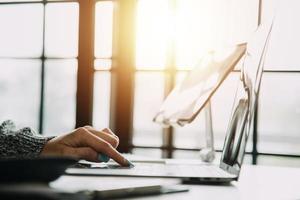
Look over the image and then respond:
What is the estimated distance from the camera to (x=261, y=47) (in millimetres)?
958

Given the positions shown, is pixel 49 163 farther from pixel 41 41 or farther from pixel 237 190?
pixel 41 41

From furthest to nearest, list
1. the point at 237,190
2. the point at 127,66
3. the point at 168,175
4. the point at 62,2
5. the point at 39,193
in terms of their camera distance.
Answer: the point at 62,2
the point at 127,66
the point at 168,175
the point at 237,190
the point at 39,193

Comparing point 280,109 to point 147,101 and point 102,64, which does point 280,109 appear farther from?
point 102,64

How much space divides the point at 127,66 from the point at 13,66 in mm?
680

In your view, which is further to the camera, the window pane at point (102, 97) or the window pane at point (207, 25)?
the window pane at point (102, 97)

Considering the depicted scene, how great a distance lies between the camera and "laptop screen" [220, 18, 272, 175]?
35.4 inches

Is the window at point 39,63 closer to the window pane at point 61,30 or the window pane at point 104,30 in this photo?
the window pane at point 61,30

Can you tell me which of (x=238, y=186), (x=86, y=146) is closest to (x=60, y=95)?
(x=86, y=146)

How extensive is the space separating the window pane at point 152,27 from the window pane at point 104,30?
0.15 metres

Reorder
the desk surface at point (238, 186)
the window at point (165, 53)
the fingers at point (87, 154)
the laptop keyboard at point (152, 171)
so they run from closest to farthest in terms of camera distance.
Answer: the desk surface at point (238, 186), the laptop keyboard at point (152, 171), the fingers at point (87, 154), the window at point (165, 53)

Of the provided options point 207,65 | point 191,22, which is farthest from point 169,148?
point 207,65

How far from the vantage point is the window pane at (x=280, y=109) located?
6.53 feet

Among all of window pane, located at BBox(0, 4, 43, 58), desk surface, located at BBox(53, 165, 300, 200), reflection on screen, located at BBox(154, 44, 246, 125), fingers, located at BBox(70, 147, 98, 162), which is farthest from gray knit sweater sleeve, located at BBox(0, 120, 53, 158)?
window pane, located at BBox(0, 4, 43, 58)

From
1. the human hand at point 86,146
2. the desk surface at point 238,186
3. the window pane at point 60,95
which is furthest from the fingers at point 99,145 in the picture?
the window pane at point 60,95
